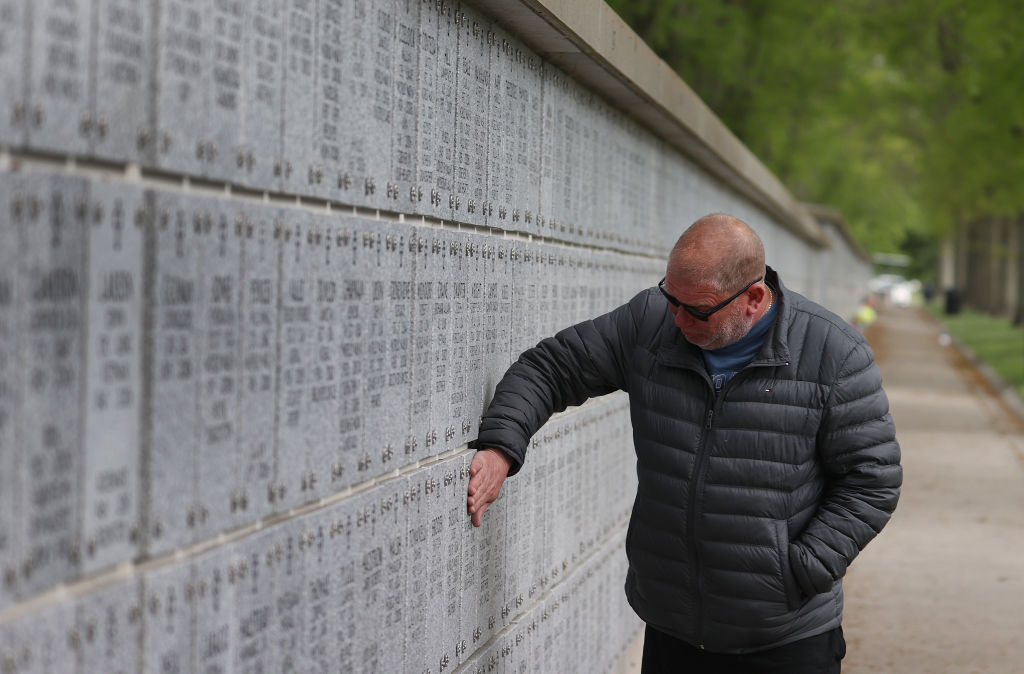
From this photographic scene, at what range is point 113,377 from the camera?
7.16ft

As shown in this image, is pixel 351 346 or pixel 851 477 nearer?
pixel 351 346

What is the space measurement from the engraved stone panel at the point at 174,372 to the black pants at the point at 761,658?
216 cm

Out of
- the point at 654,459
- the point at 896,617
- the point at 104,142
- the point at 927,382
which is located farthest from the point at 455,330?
the point at 927,382

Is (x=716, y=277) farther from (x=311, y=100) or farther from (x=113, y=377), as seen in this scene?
(x=113, y=377)

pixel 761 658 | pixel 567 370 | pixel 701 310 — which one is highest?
pixel 701 310

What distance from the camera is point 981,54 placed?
21609 millimetres

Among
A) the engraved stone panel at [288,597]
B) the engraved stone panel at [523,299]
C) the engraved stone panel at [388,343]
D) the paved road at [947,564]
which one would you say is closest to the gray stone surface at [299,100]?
the engraved stone panel at [388,343]

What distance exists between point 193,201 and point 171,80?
8.1 inches

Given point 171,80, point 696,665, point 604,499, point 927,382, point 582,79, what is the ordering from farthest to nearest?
point 927,382, point 604,499, point 582,79, point 696,665, point 171,80

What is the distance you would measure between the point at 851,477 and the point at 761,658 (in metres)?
0.60

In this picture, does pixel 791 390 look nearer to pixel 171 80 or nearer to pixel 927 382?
pixel 171 80

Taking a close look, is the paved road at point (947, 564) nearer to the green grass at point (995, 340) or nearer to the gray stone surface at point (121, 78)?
the gray stone surface at point (121, 78)

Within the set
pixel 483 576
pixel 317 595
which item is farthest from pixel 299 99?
pixel 483 576

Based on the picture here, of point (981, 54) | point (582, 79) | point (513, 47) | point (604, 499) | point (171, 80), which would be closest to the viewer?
point (171, 80)
